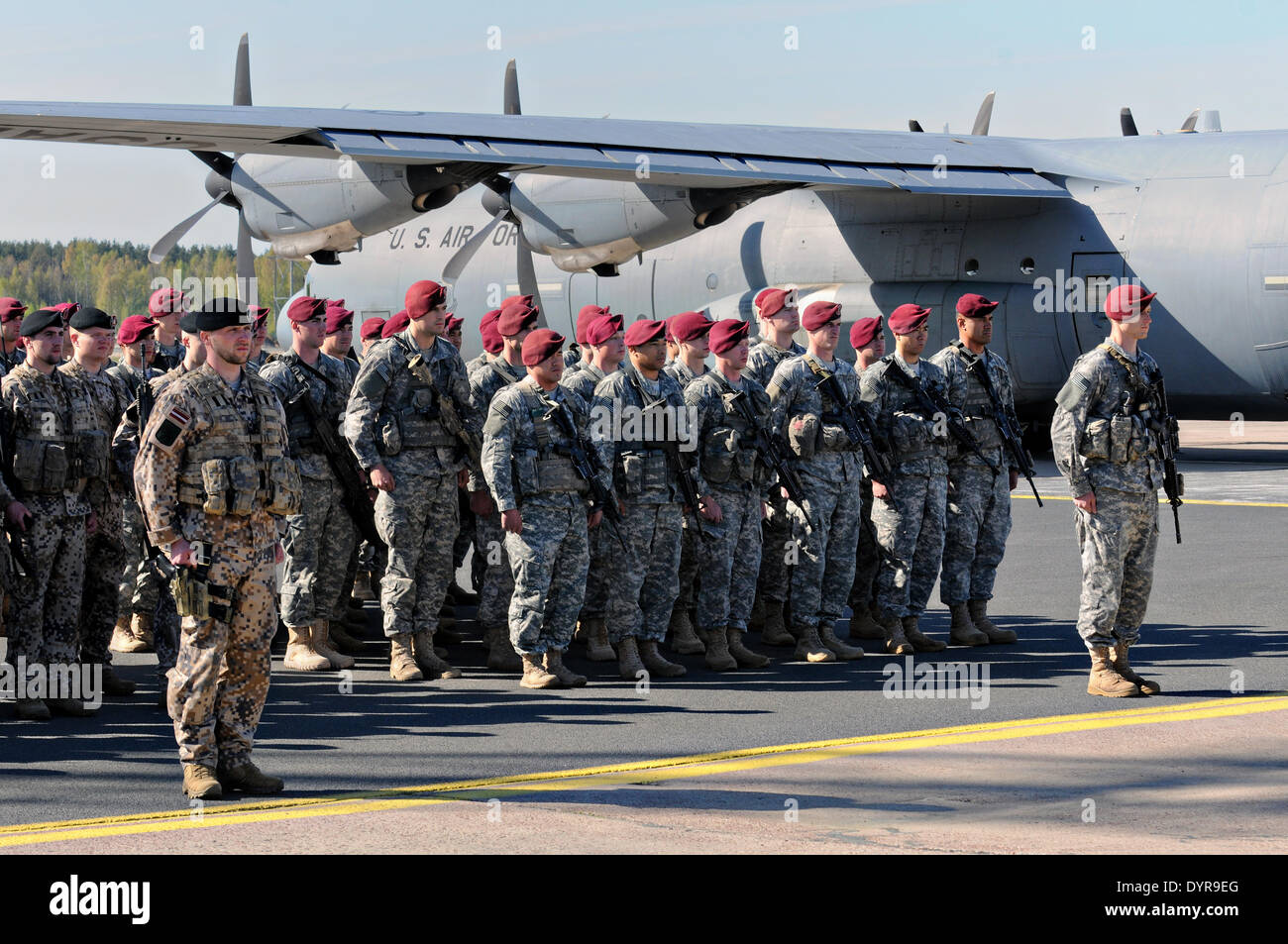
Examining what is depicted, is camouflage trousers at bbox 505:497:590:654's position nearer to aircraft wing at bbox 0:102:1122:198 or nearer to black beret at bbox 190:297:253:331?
black beret at bbox 190:297:253:331

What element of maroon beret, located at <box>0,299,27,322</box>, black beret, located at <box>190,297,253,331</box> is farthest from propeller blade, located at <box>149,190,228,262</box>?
black beret, located at <box>190,297,253,331</box>

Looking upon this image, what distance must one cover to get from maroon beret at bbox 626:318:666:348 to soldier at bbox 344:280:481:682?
105cm

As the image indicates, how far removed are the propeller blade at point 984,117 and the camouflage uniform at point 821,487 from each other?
484 inches

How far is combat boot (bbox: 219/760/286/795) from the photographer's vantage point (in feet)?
21.9

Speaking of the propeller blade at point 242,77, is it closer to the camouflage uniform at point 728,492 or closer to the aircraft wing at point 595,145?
the aircraft wing at point 595,145

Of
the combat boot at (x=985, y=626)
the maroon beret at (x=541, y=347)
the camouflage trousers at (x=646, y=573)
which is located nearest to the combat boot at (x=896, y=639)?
the combat boot at (x=985, y=626)

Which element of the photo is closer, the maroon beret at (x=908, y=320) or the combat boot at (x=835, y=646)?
the combat boot at (x=835, y=646)

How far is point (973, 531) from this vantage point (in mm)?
10570

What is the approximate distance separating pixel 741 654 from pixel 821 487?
1.14 m

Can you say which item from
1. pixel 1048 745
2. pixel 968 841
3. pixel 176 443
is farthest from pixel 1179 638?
pixel 176 443

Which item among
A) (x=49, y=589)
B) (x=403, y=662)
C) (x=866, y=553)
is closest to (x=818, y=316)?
(x=866, y=553)

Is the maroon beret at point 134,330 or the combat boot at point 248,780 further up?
the maroon beret at point 134,330

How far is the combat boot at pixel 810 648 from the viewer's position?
9977 millimetres
